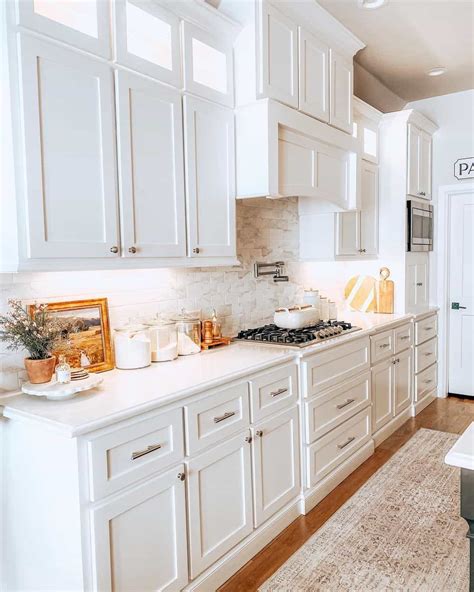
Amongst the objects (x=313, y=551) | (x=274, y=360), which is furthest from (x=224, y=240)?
(x=313, y=551)

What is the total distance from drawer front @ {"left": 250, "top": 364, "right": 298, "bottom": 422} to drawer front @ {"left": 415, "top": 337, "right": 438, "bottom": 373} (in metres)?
2.23

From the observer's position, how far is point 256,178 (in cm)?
262

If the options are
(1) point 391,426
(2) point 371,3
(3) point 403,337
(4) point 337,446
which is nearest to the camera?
(2) point 371,3

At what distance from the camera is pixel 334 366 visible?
3004mm

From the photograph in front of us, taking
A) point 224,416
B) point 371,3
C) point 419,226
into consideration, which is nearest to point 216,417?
point 224,416

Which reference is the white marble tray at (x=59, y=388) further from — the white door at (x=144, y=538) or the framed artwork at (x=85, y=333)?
the white door at (x=144, y=538)

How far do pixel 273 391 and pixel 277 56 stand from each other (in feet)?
6.05

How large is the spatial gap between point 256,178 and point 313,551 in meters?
1.95

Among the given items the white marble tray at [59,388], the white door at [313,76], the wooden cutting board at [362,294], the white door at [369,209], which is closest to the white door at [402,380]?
the wooden cutting board at [362,294]

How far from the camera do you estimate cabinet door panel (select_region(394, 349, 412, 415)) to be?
4016 millimetres

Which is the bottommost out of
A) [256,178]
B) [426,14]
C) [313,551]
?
[313,551]

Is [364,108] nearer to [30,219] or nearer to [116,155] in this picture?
[116,155]

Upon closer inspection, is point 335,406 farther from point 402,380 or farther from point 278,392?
point 402,380

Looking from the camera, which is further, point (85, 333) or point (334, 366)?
point (334, 366)
